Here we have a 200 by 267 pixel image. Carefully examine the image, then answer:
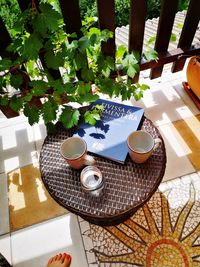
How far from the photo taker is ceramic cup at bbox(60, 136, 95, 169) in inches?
47.8

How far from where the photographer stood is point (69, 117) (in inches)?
53.8

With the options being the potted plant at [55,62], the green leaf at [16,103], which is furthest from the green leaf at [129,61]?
the green leaf at [16,103]

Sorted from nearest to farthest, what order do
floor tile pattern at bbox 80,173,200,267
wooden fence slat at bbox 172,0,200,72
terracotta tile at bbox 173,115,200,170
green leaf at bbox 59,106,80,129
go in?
green leaf at bbox 59,106,80,129 < floor tile pattern at bbox 80,173,200,267 < wooden fence slat at bbox 172,0,200,72 < terracotta tile at bbox 173,115,200,170

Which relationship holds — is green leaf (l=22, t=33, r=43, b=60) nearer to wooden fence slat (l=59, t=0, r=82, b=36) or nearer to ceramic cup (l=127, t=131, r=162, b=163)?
wooden fence slat (l=59, t=0, r=82, b=36)

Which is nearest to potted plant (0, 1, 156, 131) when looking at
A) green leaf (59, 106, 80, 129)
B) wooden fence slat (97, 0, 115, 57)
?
green leaf (59, 106, 80, 129)

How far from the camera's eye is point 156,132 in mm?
1364

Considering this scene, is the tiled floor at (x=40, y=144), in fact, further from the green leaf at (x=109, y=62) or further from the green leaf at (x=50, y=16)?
the green leaf at (x=50, y=16)

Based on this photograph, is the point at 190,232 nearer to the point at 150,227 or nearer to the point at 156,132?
the point at 150,227

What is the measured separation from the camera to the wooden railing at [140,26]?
1.49 metres

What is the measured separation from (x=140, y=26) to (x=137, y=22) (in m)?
0.04

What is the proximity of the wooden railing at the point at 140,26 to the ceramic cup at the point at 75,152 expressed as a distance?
0.78 m

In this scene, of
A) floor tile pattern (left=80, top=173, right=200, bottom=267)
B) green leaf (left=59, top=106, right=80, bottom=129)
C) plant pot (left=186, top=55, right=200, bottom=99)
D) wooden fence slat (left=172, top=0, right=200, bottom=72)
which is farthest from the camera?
plant pot (left=186, top=55, right=200, bottom=99)

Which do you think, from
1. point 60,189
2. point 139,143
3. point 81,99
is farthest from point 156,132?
point 60,189

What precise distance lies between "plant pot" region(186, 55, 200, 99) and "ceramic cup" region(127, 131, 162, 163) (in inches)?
37.8
